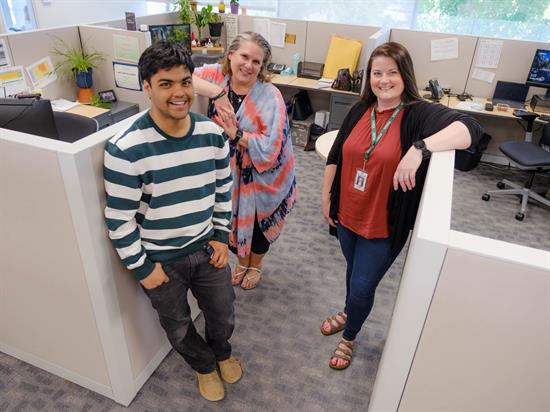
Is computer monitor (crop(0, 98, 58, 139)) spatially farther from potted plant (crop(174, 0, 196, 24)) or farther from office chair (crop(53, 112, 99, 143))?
potted plant (crop(174, 0, 196, 24))

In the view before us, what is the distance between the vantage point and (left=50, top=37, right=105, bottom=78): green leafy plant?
2863mm

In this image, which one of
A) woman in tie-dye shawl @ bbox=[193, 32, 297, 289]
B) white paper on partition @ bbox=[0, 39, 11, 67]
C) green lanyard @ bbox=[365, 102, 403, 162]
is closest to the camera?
green lanyard @ bbox=[365, 102, 403, 162]

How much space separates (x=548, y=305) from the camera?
79 centimetres

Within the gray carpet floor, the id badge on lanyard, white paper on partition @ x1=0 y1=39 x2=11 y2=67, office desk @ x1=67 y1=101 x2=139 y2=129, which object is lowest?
the gray carpet floor

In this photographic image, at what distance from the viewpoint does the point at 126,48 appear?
280 cm

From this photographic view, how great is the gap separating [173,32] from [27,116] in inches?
88.9

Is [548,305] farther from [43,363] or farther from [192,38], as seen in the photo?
[192,38]

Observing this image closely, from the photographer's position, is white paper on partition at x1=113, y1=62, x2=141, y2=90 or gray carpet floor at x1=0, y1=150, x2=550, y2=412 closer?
gray carpet floor at x1=0, y1=150, x2=550, y2=412

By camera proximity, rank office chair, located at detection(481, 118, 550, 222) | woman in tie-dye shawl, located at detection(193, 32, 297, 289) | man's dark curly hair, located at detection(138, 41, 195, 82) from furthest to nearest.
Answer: office chair, located at detection(481, 118, 550, 222)
woman in tie-dye shawl, located at detection(193, 32, 297, 289)
man's dark curly hair, located at detection(138, 41, 195, 82)

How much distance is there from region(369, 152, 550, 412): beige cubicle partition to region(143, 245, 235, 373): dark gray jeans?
2.32ft

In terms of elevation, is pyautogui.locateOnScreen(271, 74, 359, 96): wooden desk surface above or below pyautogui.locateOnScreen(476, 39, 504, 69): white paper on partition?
below

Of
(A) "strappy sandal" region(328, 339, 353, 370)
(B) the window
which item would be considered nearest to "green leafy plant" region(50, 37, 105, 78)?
(A) "strappy sandal" region(328, 339, 353, 370)

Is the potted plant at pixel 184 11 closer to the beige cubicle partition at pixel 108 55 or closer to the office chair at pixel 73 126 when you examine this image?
the beige cubicle partition at pixel 108 55

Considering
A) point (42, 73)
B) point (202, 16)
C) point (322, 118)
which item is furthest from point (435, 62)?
point (42, 73)
